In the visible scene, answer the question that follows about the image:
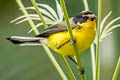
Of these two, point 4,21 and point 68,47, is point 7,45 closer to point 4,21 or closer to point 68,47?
point 4,21

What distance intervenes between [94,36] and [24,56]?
32.4 inches

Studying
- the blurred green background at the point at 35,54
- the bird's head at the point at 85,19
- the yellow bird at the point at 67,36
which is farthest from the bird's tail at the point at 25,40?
the blurred green background at the point at 35,54

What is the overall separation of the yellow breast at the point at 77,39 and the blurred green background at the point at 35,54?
455 millimetres

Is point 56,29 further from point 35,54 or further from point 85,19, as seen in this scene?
point 35,54

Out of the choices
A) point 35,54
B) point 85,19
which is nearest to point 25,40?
point 85,19

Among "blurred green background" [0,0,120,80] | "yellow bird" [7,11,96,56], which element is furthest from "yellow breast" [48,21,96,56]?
"blurred green background" [0,0,120,80]

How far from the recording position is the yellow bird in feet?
4.23

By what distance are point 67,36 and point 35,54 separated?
38.0 inches

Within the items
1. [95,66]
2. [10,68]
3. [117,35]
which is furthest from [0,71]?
[95,66]

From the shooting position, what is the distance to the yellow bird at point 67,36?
1.29 m

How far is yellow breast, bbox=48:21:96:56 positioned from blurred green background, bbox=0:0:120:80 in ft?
1.49

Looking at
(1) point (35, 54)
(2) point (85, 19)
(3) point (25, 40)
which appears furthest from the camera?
(1) point (35, 54)

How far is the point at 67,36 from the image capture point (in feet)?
4.24

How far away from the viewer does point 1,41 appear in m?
2.24
